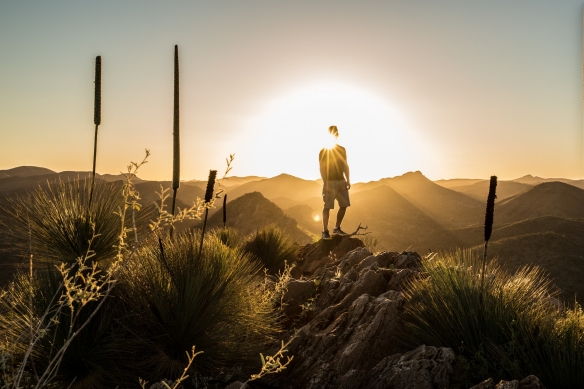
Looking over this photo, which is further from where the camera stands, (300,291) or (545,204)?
(545,204)

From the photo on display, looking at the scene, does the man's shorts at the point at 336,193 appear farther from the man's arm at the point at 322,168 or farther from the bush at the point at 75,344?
the bush at the point at 75,344

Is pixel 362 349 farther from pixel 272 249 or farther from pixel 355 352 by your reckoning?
pixel 272 249

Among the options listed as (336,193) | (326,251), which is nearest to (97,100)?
(336,193)

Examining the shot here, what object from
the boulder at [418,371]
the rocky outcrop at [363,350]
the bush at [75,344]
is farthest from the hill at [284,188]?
the boulder at [418,371]

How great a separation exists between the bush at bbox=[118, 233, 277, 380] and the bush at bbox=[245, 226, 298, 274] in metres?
6.53

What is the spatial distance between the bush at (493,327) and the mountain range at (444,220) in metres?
1.27

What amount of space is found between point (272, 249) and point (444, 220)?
2561 inches

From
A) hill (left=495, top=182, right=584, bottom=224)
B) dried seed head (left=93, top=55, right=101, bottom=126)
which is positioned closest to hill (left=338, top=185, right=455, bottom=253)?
hill (left=495, top=182, right=584, bottom=224)

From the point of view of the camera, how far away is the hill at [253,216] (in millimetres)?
30578

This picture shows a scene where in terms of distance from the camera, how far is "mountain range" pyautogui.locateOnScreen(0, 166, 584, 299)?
27.0 m

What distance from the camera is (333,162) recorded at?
10.9 metres

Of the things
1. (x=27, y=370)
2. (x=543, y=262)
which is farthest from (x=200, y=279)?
(x=543, y=262)

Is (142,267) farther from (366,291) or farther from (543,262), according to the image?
(543,262)

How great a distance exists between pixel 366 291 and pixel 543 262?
2512 centimetres
